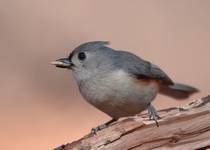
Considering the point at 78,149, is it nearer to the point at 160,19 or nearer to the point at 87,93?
the point at 87,93

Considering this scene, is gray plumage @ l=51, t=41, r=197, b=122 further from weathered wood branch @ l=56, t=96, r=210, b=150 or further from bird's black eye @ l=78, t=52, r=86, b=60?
weathered wood branch @ l=56, t=96, r=210, b=150

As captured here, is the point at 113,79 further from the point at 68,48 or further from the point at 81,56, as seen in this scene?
the point at 68,48

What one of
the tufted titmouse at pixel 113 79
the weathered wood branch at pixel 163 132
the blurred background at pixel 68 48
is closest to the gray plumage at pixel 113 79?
the tufted titmouse at pixel 113 79

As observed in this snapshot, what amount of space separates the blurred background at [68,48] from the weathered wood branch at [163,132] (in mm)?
2275

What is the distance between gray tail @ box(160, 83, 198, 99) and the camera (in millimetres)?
6113

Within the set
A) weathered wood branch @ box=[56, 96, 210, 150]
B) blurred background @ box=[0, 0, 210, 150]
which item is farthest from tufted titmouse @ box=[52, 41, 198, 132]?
blurred background @ box=[0, 0, 210, 150]

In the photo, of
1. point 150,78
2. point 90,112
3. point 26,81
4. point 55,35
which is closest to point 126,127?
point 150,78

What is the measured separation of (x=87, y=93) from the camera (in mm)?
5398

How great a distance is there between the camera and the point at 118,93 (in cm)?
527

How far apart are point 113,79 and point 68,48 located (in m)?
3.50

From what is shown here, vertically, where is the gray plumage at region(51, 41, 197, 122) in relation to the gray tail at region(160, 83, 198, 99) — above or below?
below

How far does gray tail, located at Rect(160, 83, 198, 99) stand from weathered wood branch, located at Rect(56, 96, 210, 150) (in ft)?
3.56

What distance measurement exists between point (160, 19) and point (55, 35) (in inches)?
51.7

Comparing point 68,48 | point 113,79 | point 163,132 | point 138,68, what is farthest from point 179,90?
point 68,48
